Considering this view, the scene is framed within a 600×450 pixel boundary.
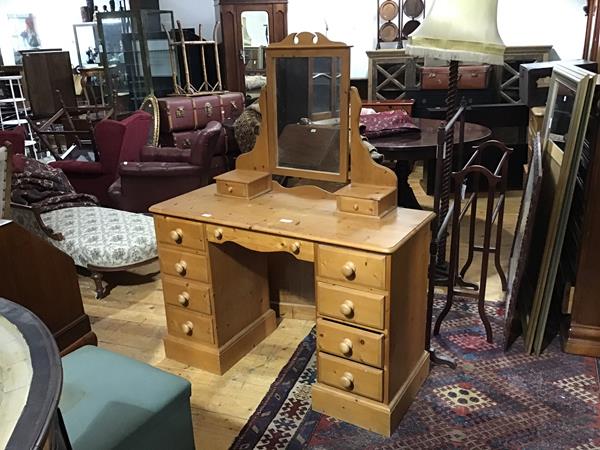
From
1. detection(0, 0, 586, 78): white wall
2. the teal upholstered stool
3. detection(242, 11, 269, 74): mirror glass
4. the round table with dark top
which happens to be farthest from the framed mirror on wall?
the teal upholstered stool

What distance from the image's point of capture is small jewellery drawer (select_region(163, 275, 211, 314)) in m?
2.43

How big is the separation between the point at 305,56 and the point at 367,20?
4.03m

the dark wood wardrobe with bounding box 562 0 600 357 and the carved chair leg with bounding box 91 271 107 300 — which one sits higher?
the dark wood wardrobe with bounding box 562 0 600 357

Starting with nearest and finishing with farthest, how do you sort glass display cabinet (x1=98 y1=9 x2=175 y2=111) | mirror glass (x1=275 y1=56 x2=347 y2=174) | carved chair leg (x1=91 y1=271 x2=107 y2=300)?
mirror glass (x1=275 y1=56 x2=347 y2=174) < carved chair leg (x1=91 y1=271 x2=107 y2=300) < glass display cabinet (x1=98 y1=9 x2=175 y2=111)

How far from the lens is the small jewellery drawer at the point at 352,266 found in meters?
1.91

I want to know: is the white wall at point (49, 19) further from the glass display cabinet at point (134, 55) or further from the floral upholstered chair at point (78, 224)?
the floral upholstered chair at point (78, 224)

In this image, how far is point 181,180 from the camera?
419cm

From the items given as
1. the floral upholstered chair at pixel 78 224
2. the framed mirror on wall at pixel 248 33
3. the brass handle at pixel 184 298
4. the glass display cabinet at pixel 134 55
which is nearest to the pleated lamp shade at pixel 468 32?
the brass handle at pixel 184 298

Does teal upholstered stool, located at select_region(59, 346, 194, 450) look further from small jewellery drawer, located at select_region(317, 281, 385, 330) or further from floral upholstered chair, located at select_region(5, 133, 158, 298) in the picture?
floral upholstered chair, located at select_region(5, 133, 158, 298)

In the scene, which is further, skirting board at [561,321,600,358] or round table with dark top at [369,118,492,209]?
round table with dark top at [369,118,492,209]

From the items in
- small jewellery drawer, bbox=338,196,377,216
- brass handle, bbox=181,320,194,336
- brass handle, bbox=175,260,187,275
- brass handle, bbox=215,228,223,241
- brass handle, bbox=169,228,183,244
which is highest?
small jewellery drawer, bbox=338,196,377,216

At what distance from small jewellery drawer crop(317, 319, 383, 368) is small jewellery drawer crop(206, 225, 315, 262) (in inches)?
10.7

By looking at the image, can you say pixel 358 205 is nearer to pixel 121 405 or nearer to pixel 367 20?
pixel 121 405

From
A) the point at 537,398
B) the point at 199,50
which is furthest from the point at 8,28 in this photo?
the point at 537,398
